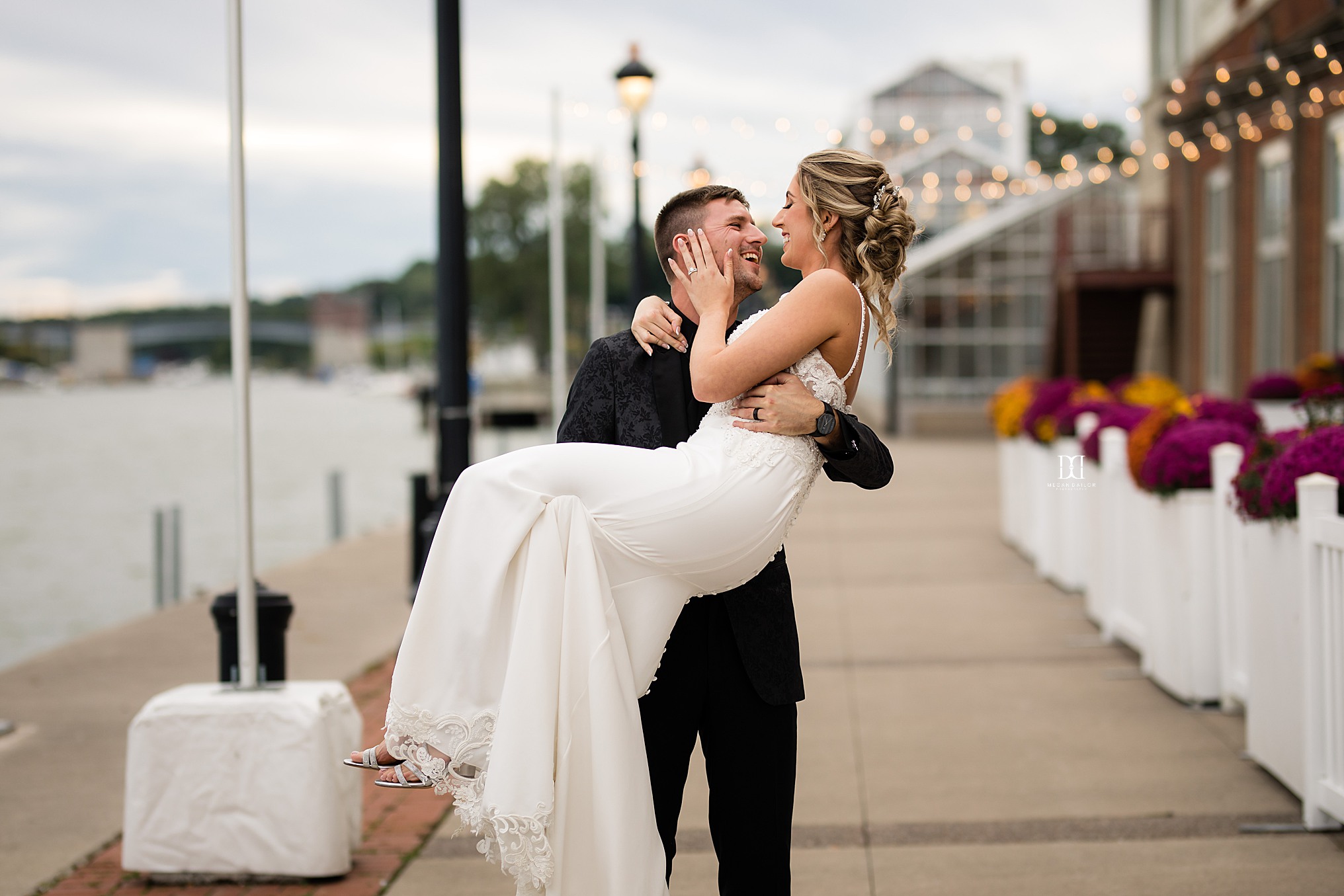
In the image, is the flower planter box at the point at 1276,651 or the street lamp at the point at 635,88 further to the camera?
the street lamp at the point at 635,88

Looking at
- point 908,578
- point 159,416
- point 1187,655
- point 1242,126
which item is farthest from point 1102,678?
point 159,416

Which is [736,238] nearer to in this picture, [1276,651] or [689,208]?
[689,208]

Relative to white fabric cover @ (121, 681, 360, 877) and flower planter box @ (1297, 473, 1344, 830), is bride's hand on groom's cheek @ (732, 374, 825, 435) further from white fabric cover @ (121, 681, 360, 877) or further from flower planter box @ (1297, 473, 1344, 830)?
flower planter box @ (1297, 473, 1344, 830)

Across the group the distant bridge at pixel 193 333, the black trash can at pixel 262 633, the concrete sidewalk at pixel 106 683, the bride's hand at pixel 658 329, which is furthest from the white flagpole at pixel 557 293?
the distant bridge at pixel 193 333

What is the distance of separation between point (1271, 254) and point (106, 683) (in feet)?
50.4

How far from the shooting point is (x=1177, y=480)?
626 cm

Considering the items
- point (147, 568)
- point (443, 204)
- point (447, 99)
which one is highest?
point (447, 99)

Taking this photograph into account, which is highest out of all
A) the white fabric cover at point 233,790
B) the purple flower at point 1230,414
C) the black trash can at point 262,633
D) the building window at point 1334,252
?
the building window at point 1334,252

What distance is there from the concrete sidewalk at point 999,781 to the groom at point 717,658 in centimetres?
10

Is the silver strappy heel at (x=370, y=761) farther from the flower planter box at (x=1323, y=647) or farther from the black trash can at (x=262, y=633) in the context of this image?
the flower planter box at (x=1323, y=647)

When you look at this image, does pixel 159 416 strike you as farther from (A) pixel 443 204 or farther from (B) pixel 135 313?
(A) pixel 443 204

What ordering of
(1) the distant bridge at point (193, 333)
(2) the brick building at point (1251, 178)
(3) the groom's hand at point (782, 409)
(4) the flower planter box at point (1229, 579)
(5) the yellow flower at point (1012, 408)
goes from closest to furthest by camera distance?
(3) the groom's hand at point (782, 409)
(4) the flower planter box at point (1229, 579)
(5) the yellow flower at point (1012, 408)
(2) the brick building at point (1251, 178)
(1) the distant bridge at point (193, 333)

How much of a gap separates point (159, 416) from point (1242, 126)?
10111cm

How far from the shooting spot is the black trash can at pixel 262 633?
4586mm
